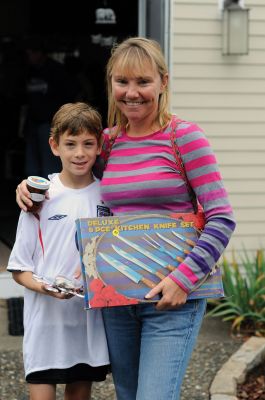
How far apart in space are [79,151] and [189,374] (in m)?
2.54

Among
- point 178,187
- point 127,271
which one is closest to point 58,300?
point 127,271

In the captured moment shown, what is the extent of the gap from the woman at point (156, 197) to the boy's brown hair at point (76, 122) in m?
0.10

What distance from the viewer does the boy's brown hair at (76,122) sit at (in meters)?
3.01

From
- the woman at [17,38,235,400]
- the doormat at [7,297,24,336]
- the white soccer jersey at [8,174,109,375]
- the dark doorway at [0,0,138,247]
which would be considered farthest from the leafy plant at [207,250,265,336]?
the dark doorway at [0,0,138,247]

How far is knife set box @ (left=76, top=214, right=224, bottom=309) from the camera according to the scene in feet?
9.23

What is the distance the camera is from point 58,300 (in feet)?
10.0

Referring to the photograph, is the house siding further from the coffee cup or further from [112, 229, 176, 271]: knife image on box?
[112, 229, 176, 271]: knife image on box

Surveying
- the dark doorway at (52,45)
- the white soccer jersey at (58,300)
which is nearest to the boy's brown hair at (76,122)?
the white soccer jersey at (58,300)

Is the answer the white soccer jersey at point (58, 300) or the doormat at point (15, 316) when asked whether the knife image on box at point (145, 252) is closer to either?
the white soccer jersey at point (58, 300)

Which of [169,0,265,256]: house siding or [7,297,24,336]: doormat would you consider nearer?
[7,297,24,336]: doormat

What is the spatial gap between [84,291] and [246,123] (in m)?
4.23

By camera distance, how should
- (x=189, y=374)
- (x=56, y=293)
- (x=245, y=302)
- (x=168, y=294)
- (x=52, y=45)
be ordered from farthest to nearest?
(x=52, y=45) → (x=245, y=302) → (x=189, y=374) → (x=56, y=293) → (x=168, y=294)

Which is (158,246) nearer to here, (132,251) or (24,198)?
(132,251)

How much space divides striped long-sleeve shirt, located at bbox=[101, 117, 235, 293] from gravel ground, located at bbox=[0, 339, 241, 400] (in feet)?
7.08
